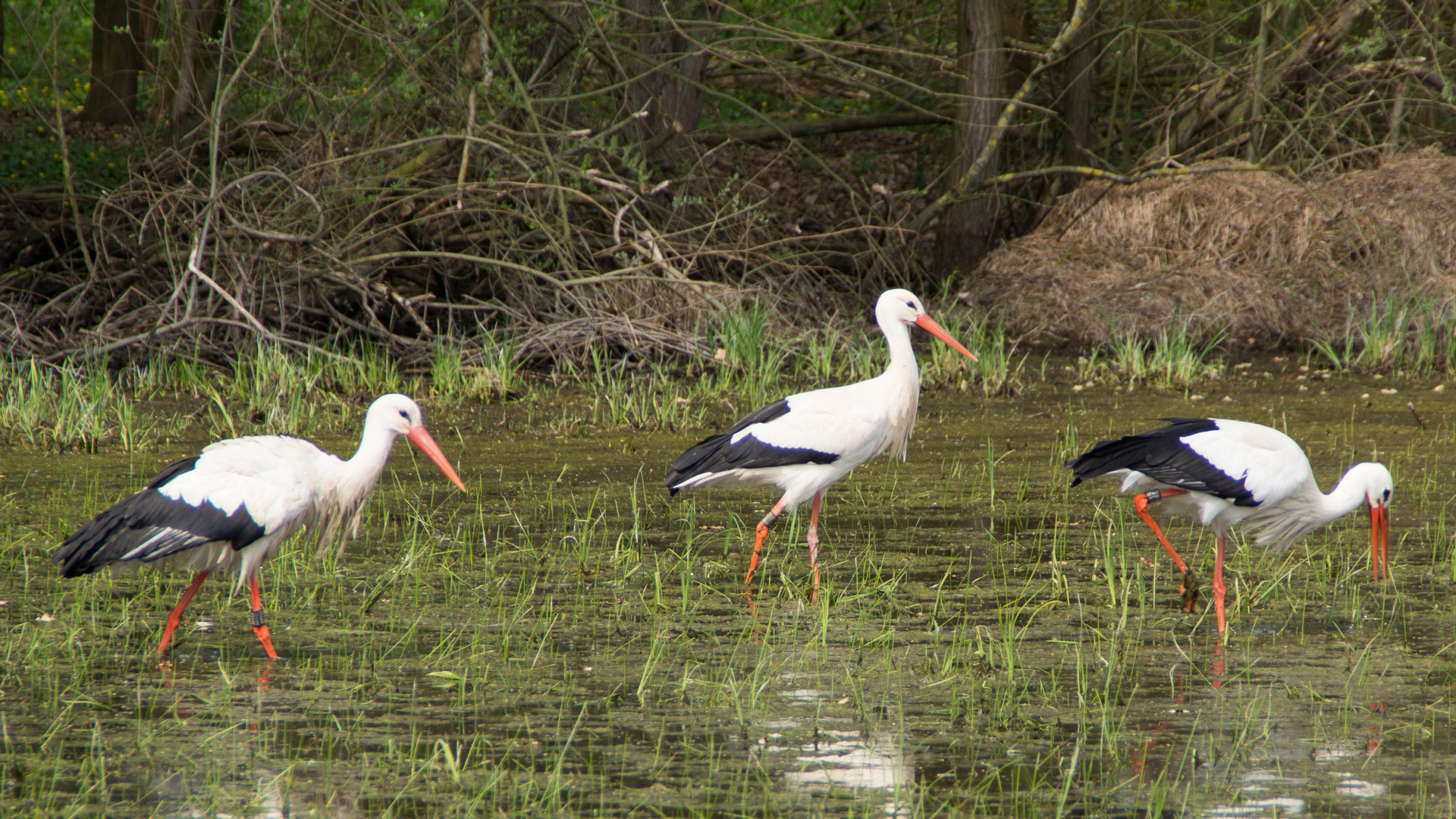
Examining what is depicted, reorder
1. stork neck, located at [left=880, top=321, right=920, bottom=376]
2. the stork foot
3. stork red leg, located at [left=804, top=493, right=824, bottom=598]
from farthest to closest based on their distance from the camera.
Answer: stork neck, located at [left=880, top=321, right=920, bottom=376] < stork red leg, located at [left=804, top=493, right=824, bottom=598] < the stork foot

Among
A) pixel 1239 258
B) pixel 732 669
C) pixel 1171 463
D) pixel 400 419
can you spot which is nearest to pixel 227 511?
pixel 400 419

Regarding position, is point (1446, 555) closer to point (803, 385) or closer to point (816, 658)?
point (816, 658)

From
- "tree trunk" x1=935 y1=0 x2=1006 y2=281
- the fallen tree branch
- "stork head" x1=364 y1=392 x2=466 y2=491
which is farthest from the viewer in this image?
the fallen tree branch

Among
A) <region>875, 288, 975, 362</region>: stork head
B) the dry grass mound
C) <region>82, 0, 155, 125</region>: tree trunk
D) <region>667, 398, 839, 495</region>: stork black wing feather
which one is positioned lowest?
<region>667, 398, 839, 495</region>: stork black wing feather

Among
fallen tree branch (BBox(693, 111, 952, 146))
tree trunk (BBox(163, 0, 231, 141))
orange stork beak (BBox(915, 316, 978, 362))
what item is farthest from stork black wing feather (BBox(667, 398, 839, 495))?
fallen tree branch (BBox(693, 111, 952, 146))

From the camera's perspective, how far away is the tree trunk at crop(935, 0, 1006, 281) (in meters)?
12.8

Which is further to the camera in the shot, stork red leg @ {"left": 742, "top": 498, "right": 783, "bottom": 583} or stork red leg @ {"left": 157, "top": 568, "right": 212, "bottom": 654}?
stork red leg @ {"left": 742, "top": 498, "right": 783, "bottom": 583}

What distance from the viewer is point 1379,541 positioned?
18.1ft

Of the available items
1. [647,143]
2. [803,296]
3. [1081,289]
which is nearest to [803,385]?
[803,296]

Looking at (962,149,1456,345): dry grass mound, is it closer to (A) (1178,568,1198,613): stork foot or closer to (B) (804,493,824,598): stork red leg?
(B) (804,493,824,598): stork red leg

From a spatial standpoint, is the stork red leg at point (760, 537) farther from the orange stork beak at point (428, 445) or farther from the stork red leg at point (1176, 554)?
the stork red leg at point (1176, 554)

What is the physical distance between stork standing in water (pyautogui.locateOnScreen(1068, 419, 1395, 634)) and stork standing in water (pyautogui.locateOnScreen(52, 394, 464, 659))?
2.81 metres

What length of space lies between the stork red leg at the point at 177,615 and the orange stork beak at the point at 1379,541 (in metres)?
4.18

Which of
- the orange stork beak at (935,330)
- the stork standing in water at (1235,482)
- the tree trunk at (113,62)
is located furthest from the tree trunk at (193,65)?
the stork standing in water at (1235,482)
